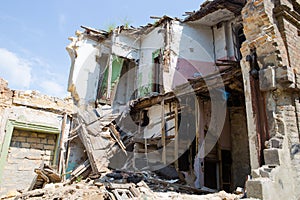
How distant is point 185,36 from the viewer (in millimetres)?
13094

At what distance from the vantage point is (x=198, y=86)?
8.18 m

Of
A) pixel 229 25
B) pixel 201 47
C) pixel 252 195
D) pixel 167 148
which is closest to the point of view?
pixel 252 195

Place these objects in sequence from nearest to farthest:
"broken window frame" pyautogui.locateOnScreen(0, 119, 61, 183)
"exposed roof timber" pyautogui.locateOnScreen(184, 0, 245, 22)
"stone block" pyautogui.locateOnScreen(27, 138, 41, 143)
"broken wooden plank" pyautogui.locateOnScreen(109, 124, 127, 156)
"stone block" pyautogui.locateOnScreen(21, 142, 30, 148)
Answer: "broken window frame" pyautogui.locateOnScreen(0, 119, 61, 183) < "stone block" pyautogui.locateOnScreen(21, 142, 30, 148) < "stone block" pyautogui.locateOnScreen(27, 138, 41, 143) < "broken wooden plank" pyautogui.locateOnScreen(109, 124, 127, 156) < "exposed roof timber" pyautogui.locateOnScreen(184, 0, 245, 22)

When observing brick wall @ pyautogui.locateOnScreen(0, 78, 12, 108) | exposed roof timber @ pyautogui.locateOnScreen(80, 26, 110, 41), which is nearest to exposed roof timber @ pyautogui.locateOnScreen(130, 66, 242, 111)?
exposed roof timber @ pyautogui.locateOnScreen(80, 26, 110, 41)

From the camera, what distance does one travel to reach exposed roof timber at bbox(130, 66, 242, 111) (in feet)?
22.8

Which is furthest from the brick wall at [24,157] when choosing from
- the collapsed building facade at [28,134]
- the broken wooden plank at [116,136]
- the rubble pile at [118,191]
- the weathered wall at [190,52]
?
the weathered wall at [190,52]

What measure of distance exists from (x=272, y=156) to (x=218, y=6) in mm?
8656

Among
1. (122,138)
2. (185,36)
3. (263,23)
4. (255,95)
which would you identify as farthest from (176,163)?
(185,36)

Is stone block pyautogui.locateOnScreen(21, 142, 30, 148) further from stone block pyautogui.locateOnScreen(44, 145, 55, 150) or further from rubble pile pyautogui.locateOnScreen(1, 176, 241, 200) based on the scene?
rubble pile pyautogui.locateOnScreen(1, 176, 241, 200)

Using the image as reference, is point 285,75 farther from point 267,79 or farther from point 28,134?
point 28,134

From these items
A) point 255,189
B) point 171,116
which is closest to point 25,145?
point 171,116

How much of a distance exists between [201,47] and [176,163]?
7.07m

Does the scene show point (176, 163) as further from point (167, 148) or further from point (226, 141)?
point (226, 141)

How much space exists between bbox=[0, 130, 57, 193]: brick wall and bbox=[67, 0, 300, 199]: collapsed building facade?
1709mm
